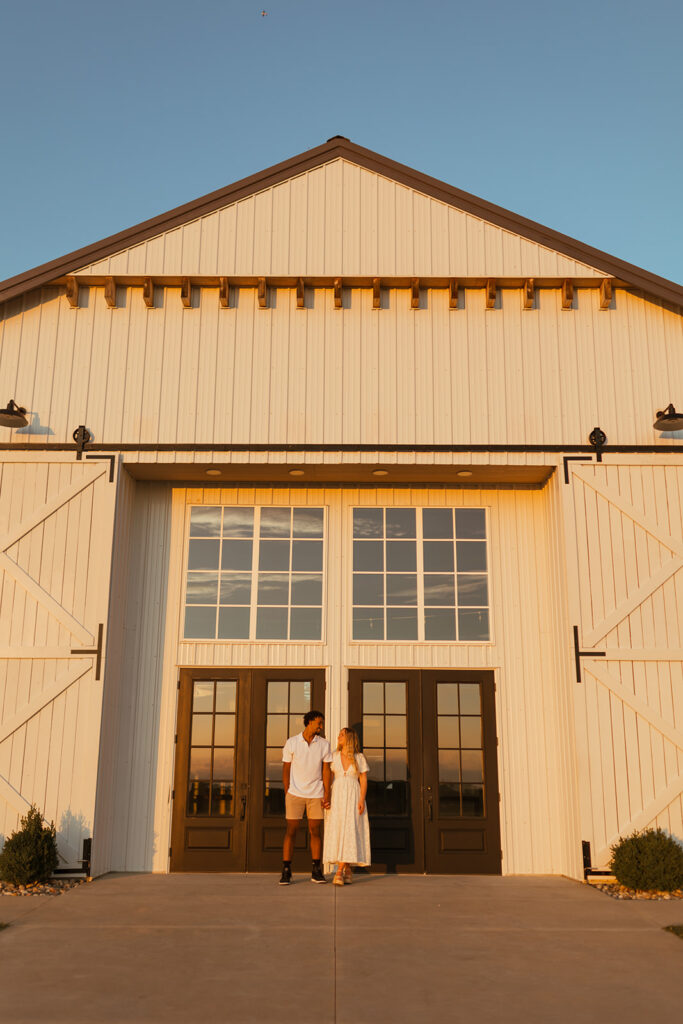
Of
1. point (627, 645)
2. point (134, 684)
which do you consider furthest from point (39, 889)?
point (627, 645)

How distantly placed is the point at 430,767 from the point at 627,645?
265 centimetres

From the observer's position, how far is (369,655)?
10250 mm

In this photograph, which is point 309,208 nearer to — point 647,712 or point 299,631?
point 299,631

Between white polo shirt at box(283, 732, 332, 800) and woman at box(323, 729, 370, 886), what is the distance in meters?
0.24

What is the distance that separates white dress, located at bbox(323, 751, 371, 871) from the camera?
888cm

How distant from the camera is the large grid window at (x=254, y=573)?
34.0 feet

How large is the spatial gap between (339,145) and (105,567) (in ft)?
19.3

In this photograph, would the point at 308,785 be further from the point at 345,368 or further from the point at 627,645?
the point at 345,368

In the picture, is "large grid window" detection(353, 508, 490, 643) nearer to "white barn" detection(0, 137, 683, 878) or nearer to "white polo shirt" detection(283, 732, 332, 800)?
"white barn" detection(0, 137, 683, 878)

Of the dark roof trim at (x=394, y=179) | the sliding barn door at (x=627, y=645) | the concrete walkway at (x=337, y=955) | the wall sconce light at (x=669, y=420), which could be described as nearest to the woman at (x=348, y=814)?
the concrete walkway at (x=337, y=955)

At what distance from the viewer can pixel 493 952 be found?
21.2ft

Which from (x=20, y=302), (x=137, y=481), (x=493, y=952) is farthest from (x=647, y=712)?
(x=20, y=302)

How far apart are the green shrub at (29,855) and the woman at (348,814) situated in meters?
Result: 2.86

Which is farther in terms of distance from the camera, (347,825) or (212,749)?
(212,749)
